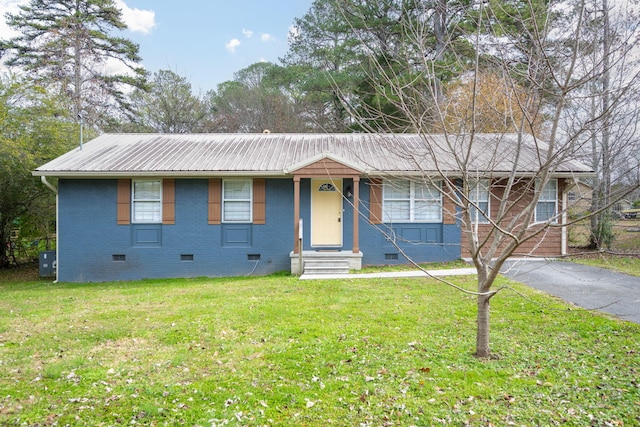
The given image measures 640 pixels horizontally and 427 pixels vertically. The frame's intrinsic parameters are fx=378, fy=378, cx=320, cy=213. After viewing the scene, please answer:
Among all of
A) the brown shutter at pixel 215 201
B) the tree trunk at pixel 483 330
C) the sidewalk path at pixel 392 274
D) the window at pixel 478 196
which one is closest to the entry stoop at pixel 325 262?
the sidewalk path at pixel 392 274

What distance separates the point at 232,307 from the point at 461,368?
3810 mm

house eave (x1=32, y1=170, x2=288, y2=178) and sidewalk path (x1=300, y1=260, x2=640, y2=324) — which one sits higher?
house eave (x1=32, y1=170, x2=288, y2=178)

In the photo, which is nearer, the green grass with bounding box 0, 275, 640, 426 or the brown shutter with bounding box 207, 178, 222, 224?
the green grass with bounding box 0, 275, 640, 426

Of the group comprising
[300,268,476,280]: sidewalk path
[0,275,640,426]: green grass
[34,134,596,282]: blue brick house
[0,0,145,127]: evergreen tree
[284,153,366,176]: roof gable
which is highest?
[0,0,145,127]: evergreen tree

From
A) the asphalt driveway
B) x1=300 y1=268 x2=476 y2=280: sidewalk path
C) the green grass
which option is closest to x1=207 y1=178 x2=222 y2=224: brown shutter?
x1=300 y1=268 x2=476 y2=280: sidewalk path

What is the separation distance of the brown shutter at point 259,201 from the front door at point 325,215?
1373mm

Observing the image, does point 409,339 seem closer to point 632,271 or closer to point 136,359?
point 136,359

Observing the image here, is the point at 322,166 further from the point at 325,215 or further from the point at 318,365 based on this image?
the point at 318,365

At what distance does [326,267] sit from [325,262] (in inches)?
8.0

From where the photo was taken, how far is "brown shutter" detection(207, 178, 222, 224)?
1070 cm

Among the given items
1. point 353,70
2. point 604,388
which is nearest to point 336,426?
point 604,388

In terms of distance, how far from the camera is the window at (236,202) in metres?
10.8

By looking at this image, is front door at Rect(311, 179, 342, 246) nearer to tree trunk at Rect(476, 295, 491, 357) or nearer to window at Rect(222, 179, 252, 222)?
window at Rect(222, 179, 252, 222)

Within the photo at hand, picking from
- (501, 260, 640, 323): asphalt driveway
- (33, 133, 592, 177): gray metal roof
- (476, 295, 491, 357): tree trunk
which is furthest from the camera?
(33, 133, 592, 177): gray metal roof
